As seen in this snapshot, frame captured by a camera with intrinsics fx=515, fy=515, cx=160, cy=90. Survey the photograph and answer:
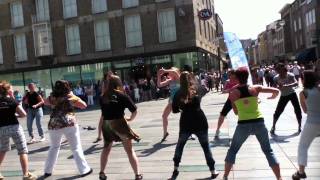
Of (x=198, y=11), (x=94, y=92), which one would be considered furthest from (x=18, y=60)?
(x=198, y=11)

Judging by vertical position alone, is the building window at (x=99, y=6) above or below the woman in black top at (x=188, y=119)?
above

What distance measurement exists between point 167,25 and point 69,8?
842 centimetres

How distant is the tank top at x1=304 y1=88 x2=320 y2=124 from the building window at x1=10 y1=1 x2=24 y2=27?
37830 mm

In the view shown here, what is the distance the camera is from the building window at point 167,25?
36000 mm

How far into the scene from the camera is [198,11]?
37.4 metres

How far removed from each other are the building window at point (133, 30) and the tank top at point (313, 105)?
30.5m

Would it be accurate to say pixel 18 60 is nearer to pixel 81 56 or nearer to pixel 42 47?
pixel 42 47

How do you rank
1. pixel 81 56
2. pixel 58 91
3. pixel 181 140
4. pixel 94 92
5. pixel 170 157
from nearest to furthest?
1. pixel 181 140
2. pixel 58 91
3. pixel 170 157
4. pixel 94 92
5. pixel 81 56

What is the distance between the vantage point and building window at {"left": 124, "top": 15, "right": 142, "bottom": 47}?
37250 millimetres

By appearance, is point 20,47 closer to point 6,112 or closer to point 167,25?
point 167,25

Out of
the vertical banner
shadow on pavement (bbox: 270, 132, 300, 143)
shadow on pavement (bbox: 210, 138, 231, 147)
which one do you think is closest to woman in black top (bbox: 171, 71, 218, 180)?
shadow on pavement (bbox: 210, 138, 231, 147)

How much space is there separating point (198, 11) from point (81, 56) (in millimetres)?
9596

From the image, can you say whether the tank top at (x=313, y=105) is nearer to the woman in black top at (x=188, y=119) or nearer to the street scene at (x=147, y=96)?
the street scene at (x=147, y=96)

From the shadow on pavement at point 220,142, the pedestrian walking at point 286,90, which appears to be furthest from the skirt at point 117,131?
the pedestrian walking at point 286,90
